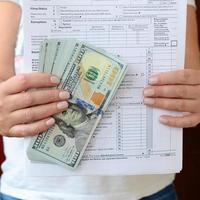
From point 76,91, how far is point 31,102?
6 cm

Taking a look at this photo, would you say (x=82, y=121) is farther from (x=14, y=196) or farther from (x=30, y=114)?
(x=14, y=196)

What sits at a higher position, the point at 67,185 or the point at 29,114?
the point at 29,114

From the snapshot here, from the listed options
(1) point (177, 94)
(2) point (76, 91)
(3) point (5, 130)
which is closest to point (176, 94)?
(1) point (177, 94)

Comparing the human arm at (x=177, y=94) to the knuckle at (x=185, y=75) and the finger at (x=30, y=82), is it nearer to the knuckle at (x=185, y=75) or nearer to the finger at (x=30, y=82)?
the knuckle at (x=185, y=75)

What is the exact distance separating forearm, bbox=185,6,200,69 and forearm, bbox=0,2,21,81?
279 mm

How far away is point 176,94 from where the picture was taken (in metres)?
0.61

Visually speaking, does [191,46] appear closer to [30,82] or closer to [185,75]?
[185,75]

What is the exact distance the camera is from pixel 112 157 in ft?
2.05

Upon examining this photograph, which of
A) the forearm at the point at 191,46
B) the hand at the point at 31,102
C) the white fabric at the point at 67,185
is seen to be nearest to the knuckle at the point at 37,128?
the hand at the point at 31,102

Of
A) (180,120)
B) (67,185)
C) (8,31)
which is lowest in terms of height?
(67,185)

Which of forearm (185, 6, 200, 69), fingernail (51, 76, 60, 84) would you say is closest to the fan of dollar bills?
fingernail (51, 76, 60, 84)

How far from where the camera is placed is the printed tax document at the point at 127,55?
583 millimetres

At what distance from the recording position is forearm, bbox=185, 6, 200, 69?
0.71 meters

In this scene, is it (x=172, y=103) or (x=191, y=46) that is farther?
(x=191, y=46)
